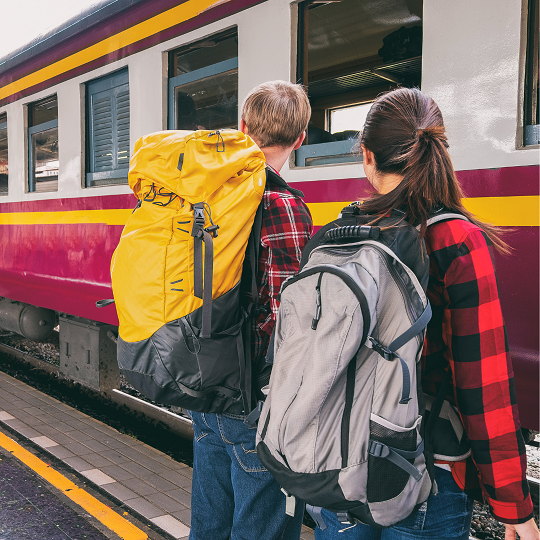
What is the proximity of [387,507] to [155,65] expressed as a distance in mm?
3166

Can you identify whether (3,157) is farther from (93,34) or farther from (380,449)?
(380,449)

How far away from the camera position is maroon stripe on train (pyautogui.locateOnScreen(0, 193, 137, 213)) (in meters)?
3.90

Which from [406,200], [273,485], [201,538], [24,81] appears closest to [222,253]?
[406,200]

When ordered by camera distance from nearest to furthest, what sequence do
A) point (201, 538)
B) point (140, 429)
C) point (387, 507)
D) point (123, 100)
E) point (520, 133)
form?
point (387, 507) → point (201, 538) → point (520, 133) → point (123, 100) → point (140, 429)

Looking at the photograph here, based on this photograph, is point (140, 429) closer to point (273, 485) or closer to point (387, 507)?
point (273, 485)

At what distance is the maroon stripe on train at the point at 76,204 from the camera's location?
3903 mm

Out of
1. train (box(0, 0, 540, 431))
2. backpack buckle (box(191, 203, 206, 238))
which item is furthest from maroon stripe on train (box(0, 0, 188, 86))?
backpack buckle (box(191, 203, 206, 238))

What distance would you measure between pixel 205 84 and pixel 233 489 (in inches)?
94.0

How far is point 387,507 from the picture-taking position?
112cm

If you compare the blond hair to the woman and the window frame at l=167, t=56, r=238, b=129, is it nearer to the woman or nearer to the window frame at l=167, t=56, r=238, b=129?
the woman

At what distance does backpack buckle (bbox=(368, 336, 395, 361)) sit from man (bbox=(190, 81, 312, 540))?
0.46 m

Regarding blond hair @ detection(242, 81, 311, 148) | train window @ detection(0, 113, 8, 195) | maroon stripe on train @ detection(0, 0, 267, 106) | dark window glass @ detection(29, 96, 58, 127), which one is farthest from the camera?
train window @ detection(0, 113, 8, 195)

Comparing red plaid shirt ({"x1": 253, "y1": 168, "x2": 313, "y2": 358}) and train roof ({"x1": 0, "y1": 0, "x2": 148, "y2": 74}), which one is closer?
red plaid shirt ({"x1": 253, "y1": 168, "x2": 313, "y2": 358})

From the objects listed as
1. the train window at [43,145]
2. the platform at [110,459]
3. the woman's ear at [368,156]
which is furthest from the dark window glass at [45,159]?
the woman's ear at [368,156]
